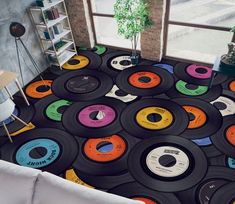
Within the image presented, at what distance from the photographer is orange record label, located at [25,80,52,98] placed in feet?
16.3

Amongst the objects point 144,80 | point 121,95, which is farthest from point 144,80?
point 121,95

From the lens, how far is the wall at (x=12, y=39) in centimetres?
441

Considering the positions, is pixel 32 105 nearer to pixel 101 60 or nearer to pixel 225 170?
pixel 101 60

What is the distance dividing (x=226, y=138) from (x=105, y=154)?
185cm

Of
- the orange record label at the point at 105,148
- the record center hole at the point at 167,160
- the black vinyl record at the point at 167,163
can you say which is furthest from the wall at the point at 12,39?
the record center hole at the point at 167,160

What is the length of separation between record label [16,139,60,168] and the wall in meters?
1.55

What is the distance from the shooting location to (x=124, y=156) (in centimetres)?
372

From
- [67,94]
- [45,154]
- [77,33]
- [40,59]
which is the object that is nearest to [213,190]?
[45,154]

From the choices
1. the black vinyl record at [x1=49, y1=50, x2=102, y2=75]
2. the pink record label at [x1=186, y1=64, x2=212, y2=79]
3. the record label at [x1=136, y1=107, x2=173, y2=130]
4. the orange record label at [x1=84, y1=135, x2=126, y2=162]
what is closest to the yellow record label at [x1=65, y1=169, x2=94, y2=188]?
the orange record label at [x1=84, y1=135, x2=126, y2=162]

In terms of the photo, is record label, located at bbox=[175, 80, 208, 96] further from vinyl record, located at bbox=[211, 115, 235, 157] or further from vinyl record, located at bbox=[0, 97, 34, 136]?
vinyl record, located at bbox=[0, 97, 34, 136]

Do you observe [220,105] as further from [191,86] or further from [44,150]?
[44,150]

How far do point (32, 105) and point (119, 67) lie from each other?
1.97 meters

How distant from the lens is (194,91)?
4.71m

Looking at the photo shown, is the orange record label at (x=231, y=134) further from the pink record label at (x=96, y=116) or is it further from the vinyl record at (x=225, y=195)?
the pink record label at (x=96, y=116)
